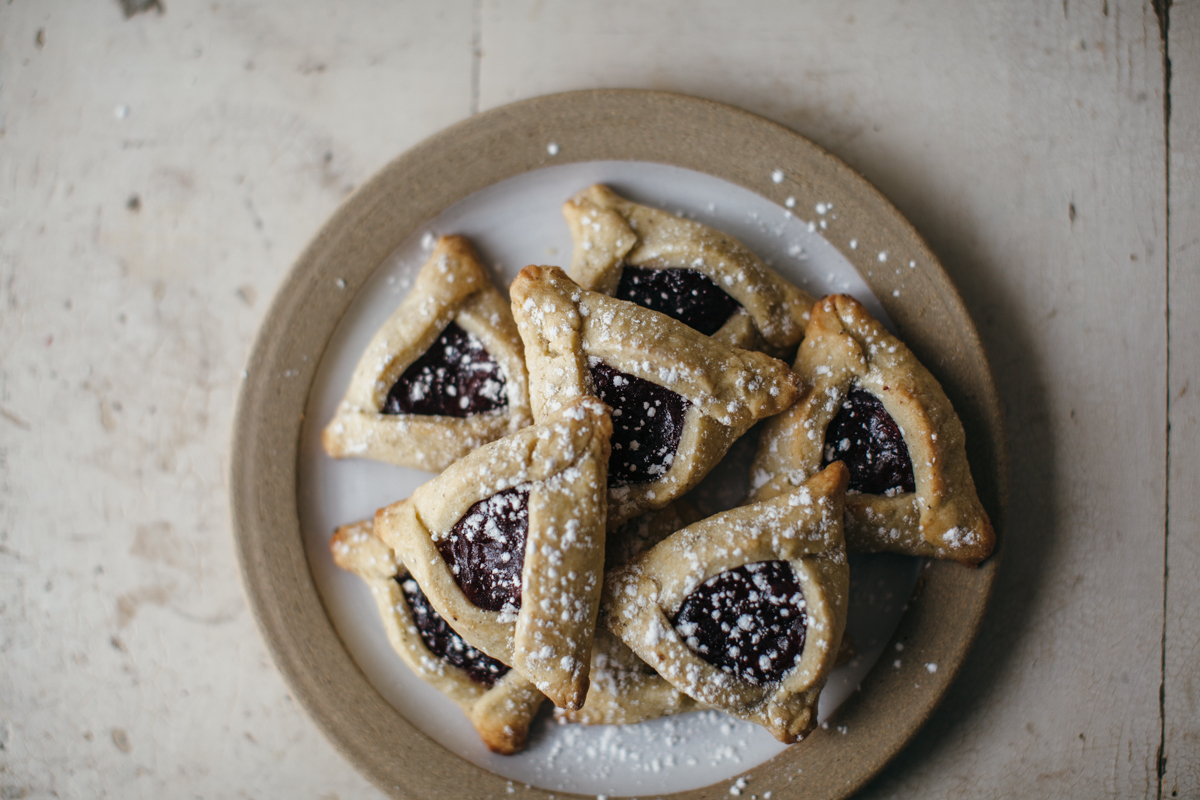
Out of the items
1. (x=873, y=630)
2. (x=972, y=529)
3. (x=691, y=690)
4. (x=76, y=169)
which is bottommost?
(x=691, y=690)

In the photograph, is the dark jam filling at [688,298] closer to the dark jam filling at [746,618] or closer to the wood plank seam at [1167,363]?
the dark jam filling at [746,618]

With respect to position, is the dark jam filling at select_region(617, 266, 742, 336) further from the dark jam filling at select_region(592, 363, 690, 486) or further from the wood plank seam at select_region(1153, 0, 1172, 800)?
the wood plank seam at select_region(1153, 0, 1172, 800)

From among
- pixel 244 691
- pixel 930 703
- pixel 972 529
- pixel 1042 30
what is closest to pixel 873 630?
pixel 930 703

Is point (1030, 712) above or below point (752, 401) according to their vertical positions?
below

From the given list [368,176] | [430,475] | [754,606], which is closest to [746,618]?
[754,606]

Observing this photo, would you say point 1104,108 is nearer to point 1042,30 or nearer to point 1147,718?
point 1042,30

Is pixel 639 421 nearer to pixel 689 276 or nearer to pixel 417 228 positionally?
pixel 689 276

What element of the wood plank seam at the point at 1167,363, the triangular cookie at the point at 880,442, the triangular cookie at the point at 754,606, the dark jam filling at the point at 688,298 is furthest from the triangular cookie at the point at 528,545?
the wood plank seam at the point at 1167,363
